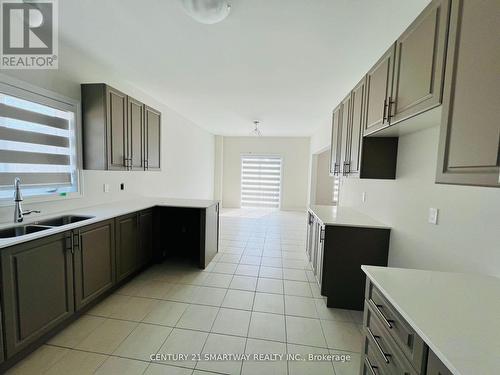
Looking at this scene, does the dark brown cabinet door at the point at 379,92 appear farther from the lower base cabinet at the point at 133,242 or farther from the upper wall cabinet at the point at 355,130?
the lower base cabinet at the point at 133,242

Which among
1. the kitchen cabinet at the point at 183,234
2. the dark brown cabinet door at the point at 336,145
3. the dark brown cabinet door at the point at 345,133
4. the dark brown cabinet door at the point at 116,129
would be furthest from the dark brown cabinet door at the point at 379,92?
the dark brown cabinet door at the point at 116,129

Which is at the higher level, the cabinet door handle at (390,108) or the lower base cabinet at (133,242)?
the cabinet door handle at (390,108)

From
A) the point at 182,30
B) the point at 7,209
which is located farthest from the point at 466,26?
the point at 7,209

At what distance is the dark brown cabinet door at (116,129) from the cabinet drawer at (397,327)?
2.85 meters

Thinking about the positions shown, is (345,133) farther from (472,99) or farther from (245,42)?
(472,99)

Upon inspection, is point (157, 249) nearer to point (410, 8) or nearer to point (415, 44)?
point (415, 44)

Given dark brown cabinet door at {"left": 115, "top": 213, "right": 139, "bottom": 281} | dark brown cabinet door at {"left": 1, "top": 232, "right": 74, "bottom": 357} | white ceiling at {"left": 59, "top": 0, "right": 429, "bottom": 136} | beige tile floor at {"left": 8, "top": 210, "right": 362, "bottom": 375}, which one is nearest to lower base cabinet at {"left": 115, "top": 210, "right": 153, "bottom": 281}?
dark brown cabinet door at {"left": 115, "top": 213, "right": 139, "bottom": 281}

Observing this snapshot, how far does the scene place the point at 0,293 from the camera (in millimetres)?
1447

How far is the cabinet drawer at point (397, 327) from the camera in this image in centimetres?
86

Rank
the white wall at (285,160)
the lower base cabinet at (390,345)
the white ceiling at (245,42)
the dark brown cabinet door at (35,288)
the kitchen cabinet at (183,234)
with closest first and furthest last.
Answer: the lower base cabinet at (390,345) → the dark brown cabinet door at (35,288) → the white ceiling at (245,42) → the kitchen cabinet at (183,234) → the white wall at (285,160)

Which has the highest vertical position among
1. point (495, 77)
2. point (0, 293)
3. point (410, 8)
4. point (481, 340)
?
point (410, 8)

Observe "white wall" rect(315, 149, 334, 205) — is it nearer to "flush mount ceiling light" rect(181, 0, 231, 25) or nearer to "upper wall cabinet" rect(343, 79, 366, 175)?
"upper wall cabinet" rect(343, 79, 366, 175)

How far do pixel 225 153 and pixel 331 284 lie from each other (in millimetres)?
6561

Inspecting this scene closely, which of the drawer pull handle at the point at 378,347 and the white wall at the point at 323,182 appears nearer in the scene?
the drawer pull handle at the point at 378,347
